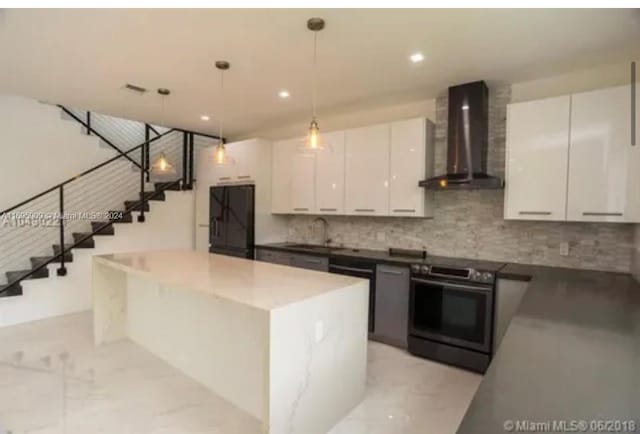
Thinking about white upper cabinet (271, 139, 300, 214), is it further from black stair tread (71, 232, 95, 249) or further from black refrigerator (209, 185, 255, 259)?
black stair tread (71, 232, 95, 249)

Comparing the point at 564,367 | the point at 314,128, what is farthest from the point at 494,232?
the point at 564,367

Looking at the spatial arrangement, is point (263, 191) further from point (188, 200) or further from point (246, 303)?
point (246, 303)

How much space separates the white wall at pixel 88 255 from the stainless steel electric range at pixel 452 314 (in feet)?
13.2

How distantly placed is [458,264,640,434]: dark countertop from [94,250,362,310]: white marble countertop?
1030mm

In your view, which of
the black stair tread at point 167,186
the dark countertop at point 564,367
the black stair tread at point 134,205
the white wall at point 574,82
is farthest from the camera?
the black stair tread at point 167,186

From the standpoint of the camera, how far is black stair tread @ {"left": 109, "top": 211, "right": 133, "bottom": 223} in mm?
4993

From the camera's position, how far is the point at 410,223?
398 cm

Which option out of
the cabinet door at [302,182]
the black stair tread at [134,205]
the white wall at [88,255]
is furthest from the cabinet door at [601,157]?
the black stair tread at [134,205]

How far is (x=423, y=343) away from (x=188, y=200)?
4.36m

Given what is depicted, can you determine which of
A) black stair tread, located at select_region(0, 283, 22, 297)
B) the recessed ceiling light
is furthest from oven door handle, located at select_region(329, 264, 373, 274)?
black stair tread, located at select_region(0, 283, 22, 297)

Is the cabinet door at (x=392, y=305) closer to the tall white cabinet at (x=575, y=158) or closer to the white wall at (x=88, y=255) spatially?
the tall white cabinet at (x=575, y=158)

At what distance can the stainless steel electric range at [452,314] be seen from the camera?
2881mm

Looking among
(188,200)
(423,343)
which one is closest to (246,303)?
(423,343)

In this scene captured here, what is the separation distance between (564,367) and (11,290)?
5223 mm
